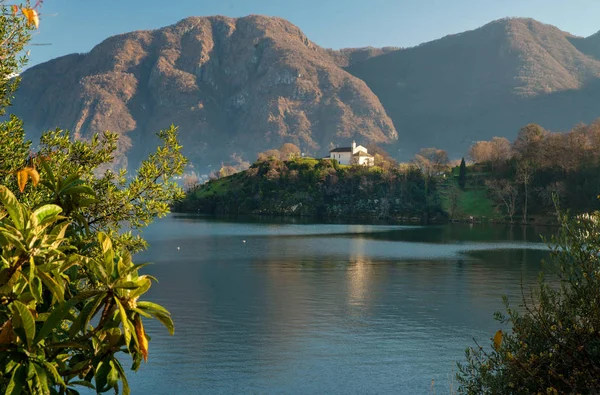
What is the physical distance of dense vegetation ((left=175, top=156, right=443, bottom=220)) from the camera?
566 ft

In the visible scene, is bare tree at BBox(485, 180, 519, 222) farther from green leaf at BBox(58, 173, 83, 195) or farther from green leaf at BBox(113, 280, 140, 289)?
green leaf at BBox(113, 280, 140, 289)

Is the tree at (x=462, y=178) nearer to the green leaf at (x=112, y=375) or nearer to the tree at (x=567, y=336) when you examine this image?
the tree at (x=567, y=336)

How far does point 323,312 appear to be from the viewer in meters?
44.9

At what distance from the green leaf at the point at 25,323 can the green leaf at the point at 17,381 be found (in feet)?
1.02

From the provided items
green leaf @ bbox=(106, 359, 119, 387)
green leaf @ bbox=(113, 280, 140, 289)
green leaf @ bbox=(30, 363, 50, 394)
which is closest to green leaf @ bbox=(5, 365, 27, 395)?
green leaf @ bbox=(30, 363, 50, 394)

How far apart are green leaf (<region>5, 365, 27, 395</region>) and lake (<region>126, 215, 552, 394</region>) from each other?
33.2 ft

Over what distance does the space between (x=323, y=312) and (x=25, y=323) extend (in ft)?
129

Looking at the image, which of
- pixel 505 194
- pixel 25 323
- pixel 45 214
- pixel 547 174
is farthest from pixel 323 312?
pixel 547 174

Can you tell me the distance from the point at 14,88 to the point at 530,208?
146 m

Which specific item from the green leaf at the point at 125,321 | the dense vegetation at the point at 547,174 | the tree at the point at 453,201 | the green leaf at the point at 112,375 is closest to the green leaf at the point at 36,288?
the green leaf at the point at 125,321

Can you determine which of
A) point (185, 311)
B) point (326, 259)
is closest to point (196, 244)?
point (326, 259)

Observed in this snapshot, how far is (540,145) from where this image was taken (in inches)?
5920

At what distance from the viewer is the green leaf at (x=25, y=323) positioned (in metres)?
6.41

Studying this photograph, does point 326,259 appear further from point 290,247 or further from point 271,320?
point 271,320
